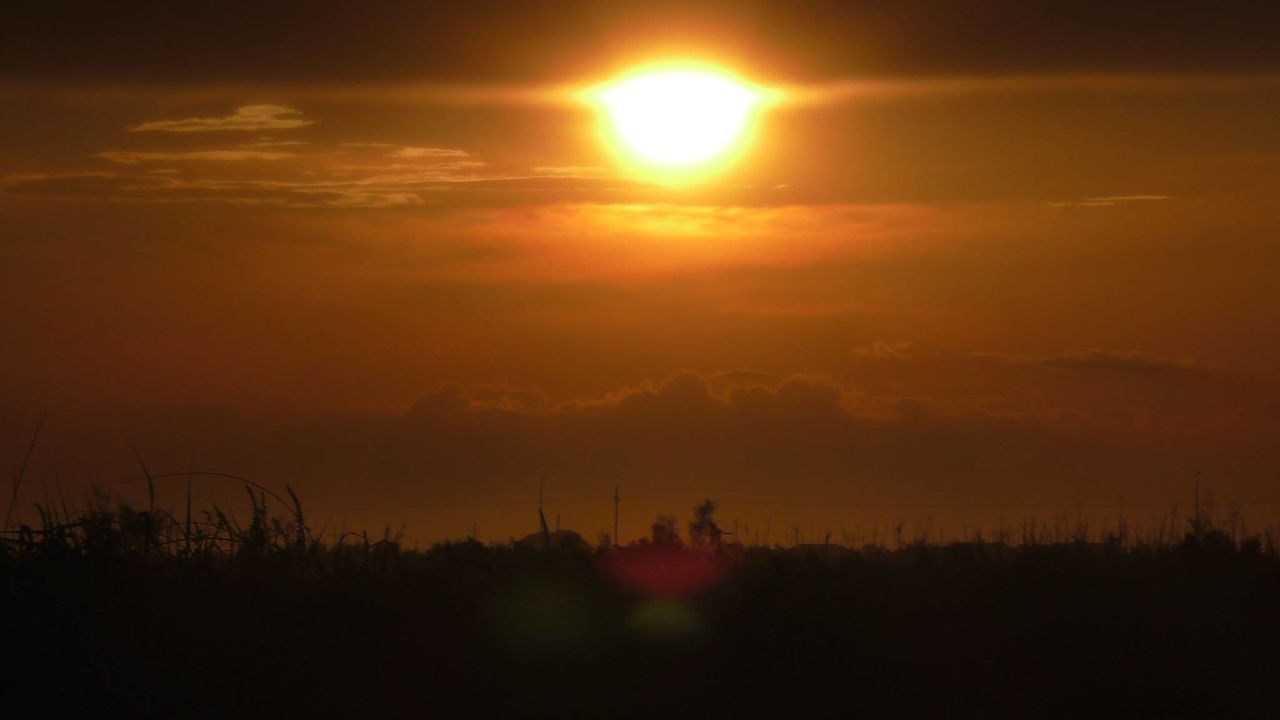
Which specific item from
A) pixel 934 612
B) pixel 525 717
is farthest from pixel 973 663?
pixel 525 717

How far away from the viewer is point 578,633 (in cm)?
977

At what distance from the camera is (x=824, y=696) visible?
365 inches

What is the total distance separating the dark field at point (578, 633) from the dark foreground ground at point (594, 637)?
16 mm

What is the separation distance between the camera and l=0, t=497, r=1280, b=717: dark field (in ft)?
28.8

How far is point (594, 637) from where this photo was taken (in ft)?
31.9

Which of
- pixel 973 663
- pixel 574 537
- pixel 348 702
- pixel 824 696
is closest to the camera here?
pixel 348 702

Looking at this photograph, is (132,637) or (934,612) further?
(934,612)

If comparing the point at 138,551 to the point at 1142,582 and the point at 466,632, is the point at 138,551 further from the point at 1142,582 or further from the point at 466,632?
the point at 1142,582

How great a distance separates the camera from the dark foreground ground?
877 centimetres

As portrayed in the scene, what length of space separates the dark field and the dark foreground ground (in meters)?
0.02

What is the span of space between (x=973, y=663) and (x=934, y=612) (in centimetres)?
64

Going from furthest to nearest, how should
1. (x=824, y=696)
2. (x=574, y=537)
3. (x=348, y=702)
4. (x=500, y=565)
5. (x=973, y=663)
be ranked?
(x=574, y=537) < (x=500, y=565) < (x=973, y=663) < (x=824, y=696) < (x=348, y=702)

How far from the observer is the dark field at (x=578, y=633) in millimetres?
8781

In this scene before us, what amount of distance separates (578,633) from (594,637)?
0.12 metres
